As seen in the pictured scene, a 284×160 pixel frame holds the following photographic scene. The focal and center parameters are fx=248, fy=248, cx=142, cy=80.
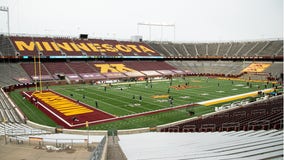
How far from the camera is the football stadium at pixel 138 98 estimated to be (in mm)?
9719

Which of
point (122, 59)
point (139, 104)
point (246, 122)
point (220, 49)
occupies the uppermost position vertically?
point (220, 49)

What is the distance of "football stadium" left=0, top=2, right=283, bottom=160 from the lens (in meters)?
9.72

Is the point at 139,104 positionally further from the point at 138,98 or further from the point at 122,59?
the point at 122,59

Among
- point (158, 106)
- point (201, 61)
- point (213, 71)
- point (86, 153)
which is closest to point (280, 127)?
point (86, 153)

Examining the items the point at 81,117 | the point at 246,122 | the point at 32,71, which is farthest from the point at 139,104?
the point at 32,71

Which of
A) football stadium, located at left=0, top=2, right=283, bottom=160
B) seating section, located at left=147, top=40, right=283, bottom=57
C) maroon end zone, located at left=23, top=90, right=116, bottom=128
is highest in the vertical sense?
seating section, located at left=147, top=40, right=283, bottom=57

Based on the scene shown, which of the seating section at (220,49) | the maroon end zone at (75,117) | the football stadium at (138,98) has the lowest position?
the maroon end zone at (75,117)

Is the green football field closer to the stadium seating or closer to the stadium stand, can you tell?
the stadium seating

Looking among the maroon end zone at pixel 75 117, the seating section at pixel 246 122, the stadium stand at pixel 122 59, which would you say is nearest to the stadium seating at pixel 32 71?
the stadium stand at pixel 122 59

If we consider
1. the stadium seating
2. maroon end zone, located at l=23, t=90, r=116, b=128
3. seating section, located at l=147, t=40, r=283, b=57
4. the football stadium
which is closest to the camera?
the football stadium

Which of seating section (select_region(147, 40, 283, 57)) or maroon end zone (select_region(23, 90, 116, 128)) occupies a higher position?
seating section (select_region(147, 40, 283, 57))

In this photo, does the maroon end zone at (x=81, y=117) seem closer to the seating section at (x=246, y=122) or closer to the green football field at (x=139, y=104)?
the green football field at (x=139, y=104)

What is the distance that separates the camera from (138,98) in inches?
1287

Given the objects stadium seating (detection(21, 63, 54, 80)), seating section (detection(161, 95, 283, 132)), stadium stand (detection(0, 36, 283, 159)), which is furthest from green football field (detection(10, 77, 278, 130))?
stadium stand (detection(0, 36, 283, 159))
